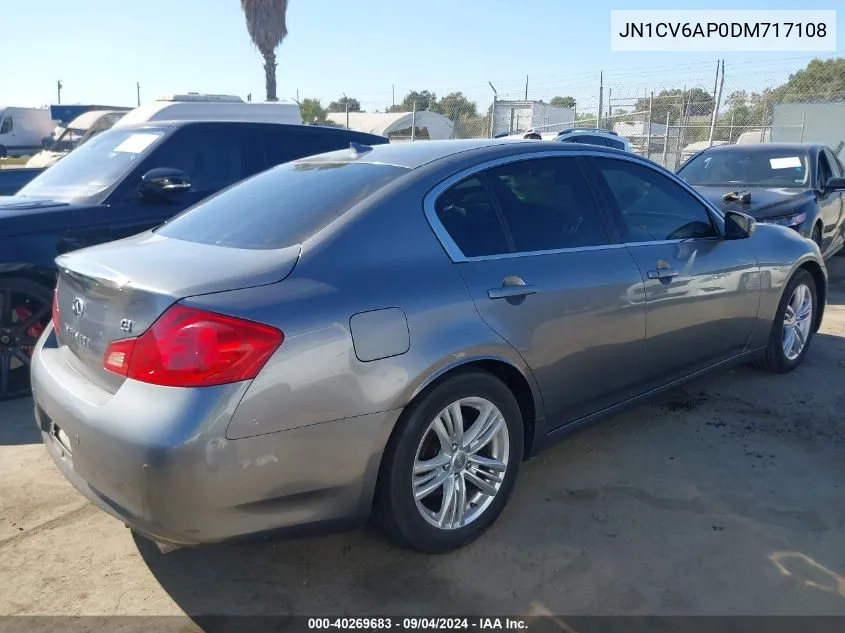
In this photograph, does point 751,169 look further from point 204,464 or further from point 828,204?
point 204,464

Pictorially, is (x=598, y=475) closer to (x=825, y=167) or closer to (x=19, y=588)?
(x=19, y=588)

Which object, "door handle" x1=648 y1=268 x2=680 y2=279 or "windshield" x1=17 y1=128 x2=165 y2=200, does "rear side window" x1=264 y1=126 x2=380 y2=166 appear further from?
"door handle" x1=648 y1=268 x2=680 y2=279

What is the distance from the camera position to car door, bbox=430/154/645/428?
294cm

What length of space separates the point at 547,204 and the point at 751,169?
5610 millimetres

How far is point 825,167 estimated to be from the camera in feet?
26.6

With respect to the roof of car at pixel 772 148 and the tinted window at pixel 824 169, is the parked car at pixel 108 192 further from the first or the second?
the tinted window at pixel 824 169

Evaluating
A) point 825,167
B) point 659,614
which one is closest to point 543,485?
point 659,614

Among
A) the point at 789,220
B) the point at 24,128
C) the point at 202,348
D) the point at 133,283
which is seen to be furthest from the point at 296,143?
the point at 24,128

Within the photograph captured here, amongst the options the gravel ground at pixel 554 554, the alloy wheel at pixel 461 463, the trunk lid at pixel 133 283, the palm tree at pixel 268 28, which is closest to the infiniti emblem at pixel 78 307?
the trunk lid at pixel 133 283

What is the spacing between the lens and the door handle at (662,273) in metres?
3.58

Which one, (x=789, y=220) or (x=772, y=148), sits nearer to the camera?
(x=789, y=220)

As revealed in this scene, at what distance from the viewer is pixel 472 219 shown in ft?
9.88

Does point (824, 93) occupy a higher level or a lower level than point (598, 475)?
higher

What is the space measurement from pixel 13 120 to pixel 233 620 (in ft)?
111
